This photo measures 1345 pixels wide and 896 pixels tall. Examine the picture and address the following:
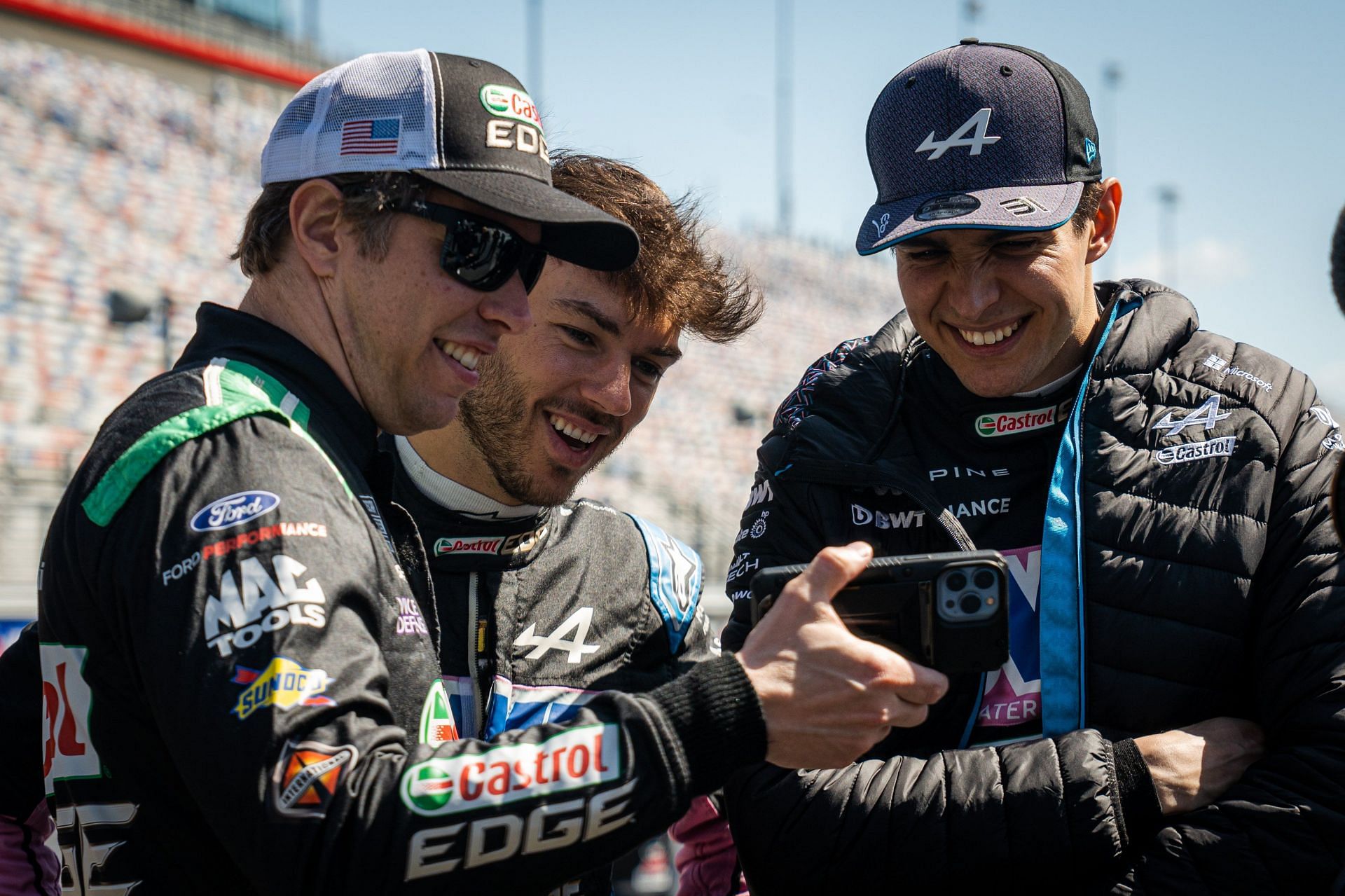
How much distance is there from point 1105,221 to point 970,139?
0.38 meters

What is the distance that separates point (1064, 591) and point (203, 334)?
1424mm

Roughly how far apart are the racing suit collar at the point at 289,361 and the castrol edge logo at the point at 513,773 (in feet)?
1.71

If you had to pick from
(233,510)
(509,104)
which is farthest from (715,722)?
(509,104)

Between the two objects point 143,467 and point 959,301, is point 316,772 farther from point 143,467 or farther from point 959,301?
point 959,301

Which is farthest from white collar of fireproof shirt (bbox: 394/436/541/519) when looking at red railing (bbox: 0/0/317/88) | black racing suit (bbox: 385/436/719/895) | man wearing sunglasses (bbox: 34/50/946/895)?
red railing (bbox: 0/0/317/88)

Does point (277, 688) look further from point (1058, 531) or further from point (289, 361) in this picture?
point (1058, 531)

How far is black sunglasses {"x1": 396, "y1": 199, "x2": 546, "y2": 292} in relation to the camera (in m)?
1.67

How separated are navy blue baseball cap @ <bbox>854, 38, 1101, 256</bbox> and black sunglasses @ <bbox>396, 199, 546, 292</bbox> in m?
0.71

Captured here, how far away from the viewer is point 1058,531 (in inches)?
79.8

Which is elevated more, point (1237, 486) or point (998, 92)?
point (998, 92)

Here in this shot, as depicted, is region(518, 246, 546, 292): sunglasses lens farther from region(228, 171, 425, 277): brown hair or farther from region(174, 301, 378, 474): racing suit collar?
region(174, 301, 378, 474): racing suit collar

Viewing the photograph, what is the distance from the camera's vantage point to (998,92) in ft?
6.93

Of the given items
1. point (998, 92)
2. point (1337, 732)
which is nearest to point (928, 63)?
point (998, 92)

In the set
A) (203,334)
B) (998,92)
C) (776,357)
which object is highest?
(998,92)
